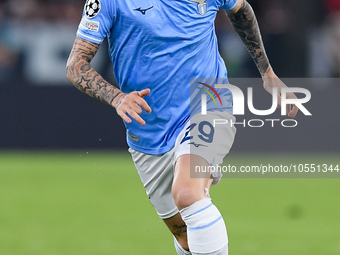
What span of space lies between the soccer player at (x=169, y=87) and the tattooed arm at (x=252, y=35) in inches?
11.2

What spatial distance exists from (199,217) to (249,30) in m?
1.74

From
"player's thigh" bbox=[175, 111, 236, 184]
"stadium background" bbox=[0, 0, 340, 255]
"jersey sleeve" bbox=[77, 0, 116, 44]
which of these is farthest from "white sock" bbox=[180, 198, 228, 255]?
"stadium background" bbox=[0, 0, 340, 255]

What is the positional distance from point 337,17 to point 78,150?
15.0 feet

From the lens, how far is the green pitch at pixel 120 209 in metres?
7.76

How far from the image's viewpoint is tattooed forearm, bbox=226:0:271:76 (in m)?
5.97

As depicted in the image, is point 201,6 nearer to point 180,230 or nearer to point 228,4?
point 228,4

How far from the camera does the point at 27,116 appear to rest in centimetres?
1329

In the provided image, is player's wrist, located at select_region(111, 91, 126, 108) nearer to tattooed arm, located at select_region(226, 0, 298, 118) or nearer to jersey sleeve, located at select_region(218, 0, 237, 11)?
jersey sleeve, located at select_region(218, 0, 237, 11)

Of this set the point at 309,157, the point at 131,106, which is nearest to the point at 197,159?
the point at 131,106

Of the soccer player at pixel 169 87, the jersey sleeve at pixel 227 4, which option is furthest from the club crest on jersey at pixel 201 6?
the jersey sleeve at pixel 227 4

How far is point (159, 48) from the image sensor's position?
525cm

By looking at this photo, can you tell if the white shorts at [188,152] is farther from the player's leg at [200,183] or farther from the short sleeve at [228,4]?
the short sleeve at [228,4]


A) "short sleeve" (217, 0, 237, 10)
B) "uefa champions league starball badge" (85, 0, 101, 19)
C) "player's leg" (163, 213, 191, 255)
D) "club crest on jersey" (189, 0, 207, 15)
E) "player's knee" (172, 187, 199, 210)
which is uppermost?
"uefa champions league starball badge" (85, 0, 101, 19)

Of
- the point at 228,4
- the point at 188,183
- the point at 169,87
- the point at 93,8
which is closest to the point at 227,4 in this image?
the point at 228,4
